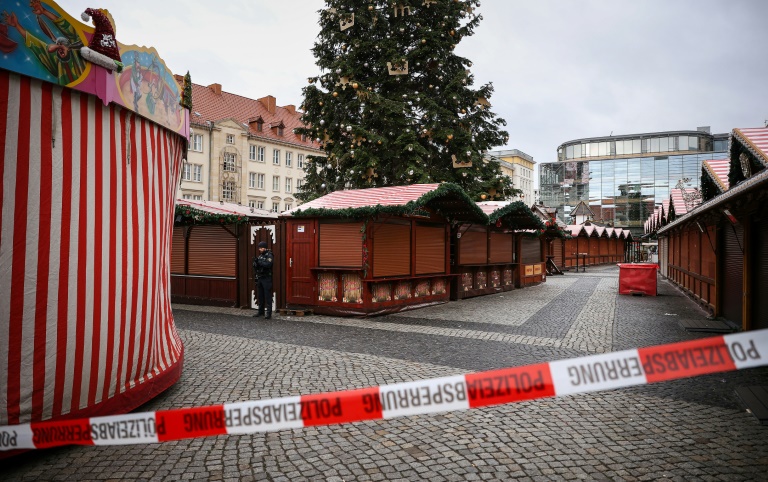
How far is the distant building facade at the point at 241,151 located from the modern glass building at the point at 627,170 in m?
43.4

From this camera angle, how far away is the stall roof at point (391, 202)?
36.9 ft

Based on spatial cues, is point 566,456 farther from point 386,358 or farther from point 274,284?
point 274,284

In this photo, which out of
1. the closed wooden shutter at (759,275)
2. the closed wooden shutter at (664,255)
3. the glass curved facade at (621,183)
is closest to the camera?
the closed wooden shutter at (759,275)

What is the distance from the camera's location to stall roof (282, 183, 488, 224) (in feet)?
36.9

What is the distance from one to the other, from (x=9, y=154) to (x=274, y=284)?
9.95m

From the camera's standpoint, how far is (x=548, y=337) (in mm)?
9312

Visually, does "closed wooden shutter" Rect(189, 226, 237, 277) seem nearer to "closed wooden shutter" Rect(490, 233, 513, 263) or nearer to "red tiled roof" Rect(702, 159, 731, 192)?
"closed wooden shutter" Rect(490, 233, 513, 263)

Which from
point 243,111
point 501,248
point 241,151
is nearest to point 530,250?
point 501,248

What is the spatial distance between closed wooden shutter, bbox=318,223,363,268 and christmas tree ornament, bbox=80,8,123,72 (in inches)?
311

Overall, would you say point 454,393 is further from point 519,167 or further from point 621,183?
point 519,167

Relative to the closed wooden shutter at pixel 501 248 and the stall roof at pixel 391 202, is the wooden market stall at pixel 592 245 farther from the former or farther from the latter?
the stall roof at pixel 391 202

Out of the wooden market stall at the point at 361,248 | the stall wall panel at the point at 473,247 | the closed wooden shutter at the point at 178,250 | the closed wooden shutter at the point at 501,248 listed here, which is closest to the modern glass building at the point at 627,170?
the closed wooden shutter at the point at 501,248

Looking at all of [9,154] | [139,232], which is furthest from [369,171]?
[9,154]

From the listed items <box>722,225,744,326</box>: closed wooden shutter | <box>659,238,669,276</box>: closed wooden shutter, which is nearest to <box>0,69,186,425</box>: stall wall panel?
<box>722,225,744,326</box>: closed wooden shutter
